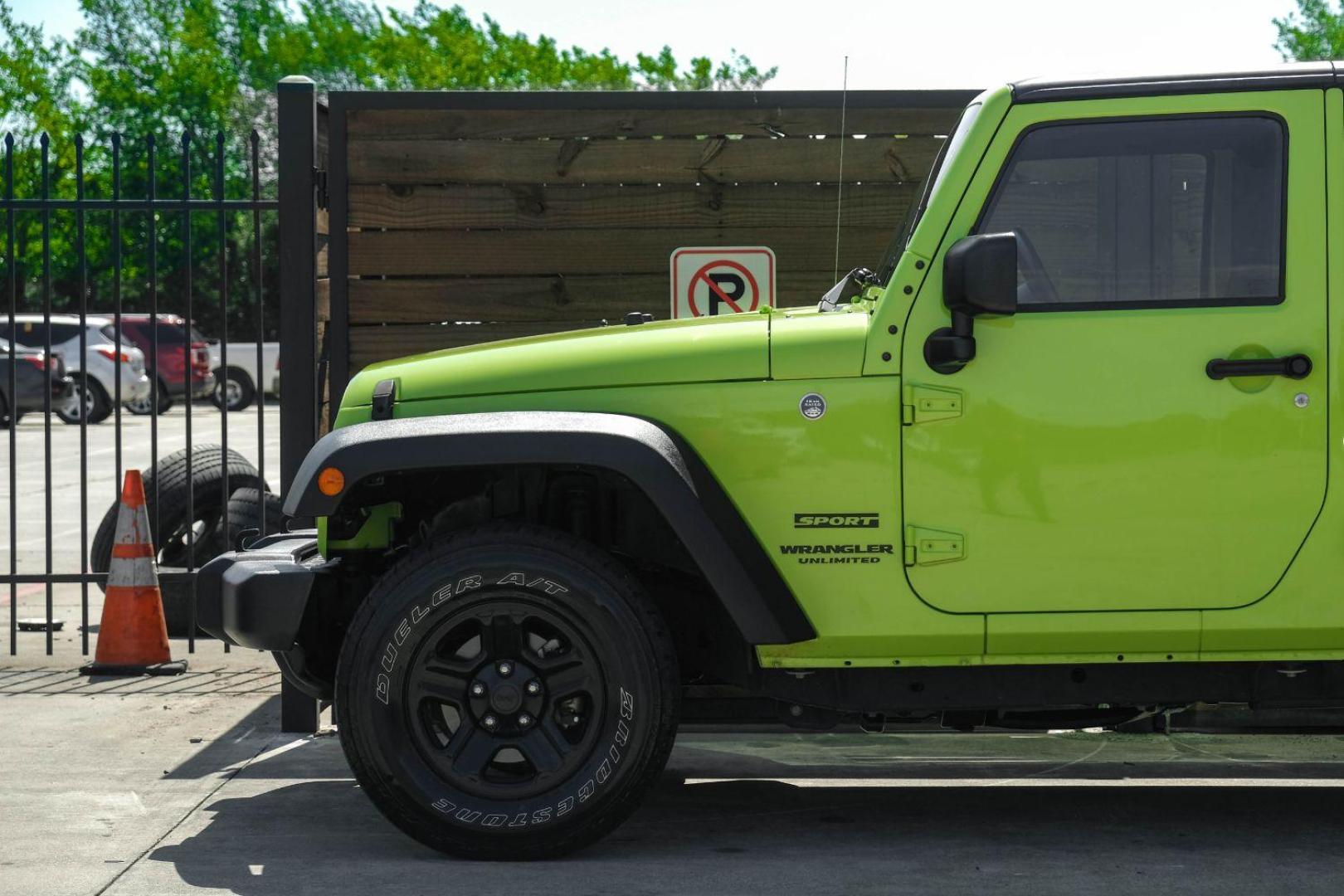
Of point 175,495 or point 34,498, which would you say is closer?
point 175,495

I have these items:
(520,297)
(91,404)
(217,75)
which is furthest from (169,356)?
(217,75)

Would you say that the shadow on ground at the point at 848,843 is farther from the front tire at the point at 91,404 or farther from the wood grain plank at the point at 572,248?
the front tire at the point at 91,404

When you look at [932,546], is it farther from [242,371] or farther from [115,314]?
[242,371]

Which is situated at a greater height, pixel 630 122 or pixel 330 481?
pixel 630 122

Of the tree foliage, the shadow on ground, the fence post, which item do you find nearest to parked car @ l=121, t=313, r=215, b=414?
the tree foliage

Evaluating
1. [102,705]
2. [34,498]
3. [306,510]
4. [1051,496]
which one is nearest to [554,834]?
[306,510]

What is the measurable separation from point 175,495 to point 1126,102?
5.59 m

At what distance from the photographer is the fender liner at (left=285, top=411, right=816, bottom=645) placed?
4.72 meters

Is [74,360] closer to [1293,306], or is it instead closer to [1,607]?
[1,607]

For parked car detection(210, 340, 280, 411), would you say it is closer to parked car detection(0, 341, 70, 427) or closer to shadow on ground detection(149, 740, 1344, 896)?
parked car detection(0, 341, 70, 427)

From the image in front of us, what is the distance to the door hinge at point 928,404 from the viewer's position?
4805 mm

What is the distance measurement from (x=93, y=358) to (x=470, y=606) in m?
24.1

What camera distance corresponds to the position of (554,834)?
16.1 feet

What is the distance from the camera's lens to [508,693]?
4.90m
